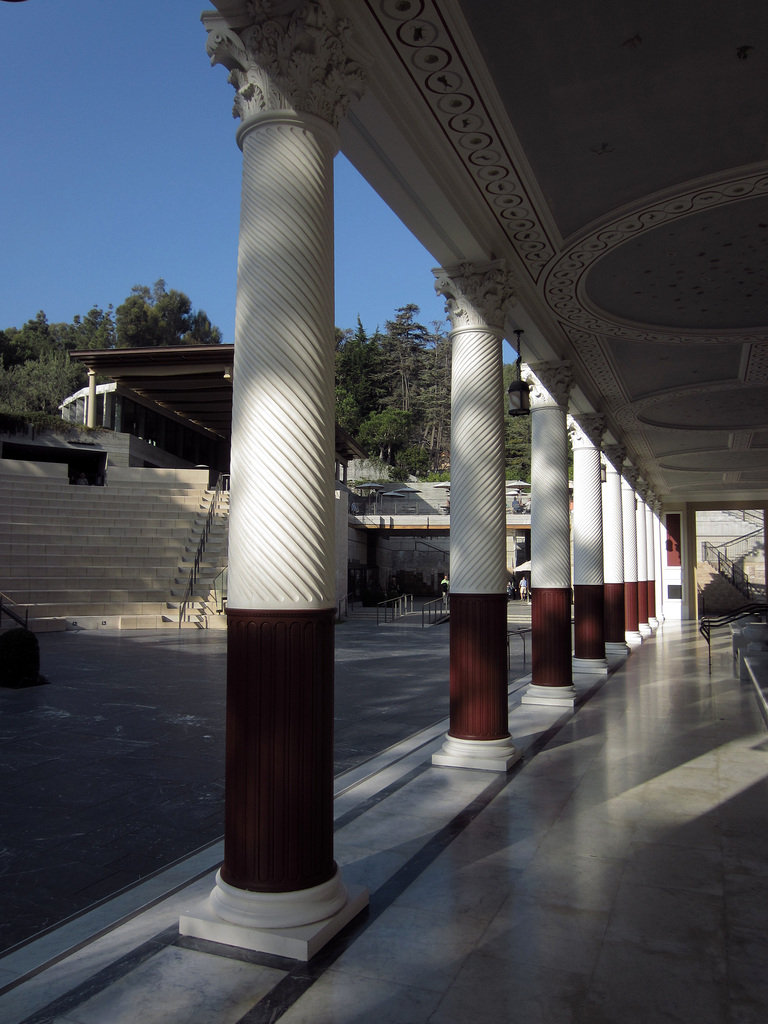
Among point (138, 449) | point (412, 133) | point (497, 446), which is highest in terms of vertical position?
point (138, 449)

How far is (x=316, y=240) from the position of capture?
11.8ft

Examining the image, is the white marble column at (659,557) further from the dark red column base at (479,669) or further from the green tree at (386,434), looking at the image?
the green tree at (386,434)

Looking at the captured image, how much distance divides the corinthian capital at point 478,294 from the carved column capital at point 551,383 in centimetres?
291

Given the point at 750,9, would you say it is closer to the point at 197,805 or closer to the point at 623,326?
the point at 623,326

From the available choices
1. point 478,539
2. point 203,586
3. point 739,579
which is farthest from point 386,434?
point 478,539

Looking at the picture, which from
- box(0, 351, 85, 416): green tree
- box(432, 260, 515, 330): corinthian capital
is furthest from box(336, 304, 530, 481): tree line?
box(432, 260, 515, 330): corinthian capital

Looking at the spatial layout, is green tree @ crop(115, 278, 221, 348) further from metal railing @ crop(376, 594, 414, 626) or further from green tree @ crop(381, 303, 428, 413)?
metal railing @ crop(376, 594, 414, 626)

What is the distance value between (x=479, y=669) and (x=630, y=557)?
12.8 m

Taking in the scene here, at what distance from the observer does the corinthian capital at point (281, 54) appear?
11.8 ft

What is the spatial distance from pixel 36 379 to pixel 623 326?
4104 centimetres

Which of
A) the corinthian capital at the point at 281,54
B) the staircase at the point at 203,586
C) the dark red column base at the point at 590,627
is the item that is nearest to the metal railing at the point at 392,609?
the staircase at the point at 203,586

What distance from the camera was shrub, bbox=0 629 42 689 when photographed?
33.7 ft

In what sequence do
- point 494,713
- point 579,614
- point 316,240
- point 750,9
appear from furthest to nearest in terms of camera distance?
point 579,614 < point 494,713 < point 750,9 < point 316,240

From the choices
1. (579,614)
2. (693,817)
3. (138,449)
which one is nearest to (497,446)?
(693,817)
